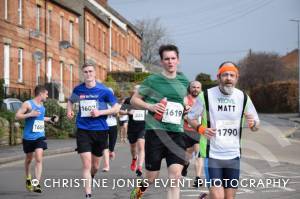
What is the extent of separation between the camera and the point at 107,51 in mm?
57094

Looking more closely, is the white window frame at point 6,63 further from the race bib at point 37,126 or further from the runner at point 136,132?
the race bib at point 37,126

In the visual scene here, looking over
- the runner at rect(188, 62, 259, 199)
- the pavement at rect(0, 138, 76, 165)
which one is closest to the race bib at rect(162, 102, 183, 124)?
the runner at rect(188, 62, 259, 199)

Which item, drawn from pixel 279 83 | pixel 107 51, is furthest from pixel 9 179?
pixel 279 83

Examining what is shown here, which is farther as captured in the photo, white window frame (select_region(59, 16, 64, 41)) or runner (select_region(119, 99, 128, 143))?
white window frame (select_region(59, 16, 64, 41))

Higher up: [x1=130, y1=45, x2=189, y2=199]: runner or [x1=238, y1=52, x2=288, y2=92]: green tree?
[x1=238, y1=52, x2=288, y2=92]: green tree

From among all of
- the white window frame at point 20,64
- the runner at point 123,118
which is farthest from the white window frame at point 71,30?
the runner at point 123,118

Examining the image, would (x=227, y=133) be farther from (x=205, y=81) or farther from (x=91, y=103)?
(x=205, y=81)

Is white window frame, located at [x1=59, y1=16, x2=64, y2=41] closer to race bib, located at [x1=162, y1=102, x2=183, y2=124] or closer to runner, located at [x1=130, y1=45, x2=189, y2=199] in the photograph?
runner, located at [x1=130, y1=45, x2=189, y2=199]

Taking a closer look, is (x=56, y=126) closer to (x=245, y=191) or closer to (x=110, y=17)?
(x=245, y=191)

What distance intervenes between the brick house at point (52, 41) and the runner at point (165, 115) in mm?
24296

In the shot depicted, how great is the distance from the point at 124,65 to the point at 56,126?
38.7m

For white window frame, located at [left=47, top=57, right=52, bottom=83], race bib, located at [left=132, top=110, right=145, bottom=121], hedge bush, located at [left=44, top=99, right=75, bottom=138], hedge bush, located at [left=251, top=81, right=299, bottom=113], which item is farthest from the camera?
hedge bush, located at [left=251, top=81, right=299, bottom=113]

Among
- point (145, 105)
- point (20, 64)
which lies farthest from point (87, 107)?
point (20, 64)

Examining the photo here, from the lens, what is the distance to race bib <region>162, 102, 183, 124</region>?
7.69 metres
